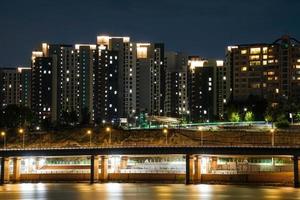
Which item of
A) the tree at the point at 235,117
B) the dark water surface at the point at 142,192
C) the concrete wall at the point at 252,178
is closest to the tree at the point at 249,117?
the tree at the point at 235,117

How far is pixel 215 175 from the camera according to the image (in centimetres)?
9544

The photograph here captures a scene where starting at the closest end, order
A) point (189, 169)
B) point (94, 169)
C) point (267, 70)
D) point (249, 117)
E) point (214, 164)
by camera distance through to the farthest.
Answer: point (189, 169) → point (94, 169) → point (214, 164) → point (249, 117) → point (267, 70)

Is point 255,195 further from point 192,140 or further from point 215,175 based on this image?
point 192,140

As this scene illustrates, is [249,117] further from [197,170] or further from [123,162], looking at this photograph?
[197,170]

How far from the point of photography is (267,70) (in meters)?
193

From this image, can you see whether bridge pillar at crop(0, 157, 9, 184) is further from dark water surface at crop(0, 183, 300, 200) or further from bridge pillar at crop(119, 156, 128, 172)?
bridge pillar at crop(119, 156, 128, 172)

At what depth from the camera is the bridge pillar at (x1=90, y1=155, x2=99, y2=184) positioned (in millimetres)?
95562

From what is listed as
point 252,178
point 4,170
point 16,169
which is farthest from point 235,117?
point 4,170

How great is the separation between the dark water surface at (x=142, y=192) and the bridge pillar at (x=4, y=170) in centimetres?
512

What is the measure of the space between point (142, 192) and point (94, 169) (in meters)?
20.0

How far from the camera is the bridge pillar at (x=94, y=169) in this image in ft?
314

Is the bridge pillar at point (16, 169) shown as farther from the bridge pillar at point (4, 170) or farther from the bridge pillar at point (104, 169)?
the bridge pillar at point (104, 169)

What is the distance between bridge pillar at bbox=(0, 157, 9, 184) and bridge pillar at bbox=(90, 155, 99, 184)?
43.8ft

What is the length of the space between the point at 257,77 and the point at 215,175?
102763 millimetres
